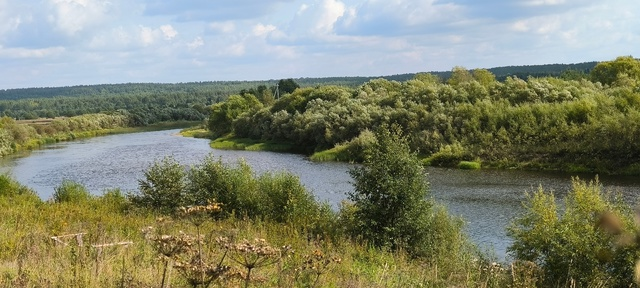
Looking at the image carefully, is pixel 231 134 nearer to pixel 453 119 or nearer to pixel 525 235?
pixel 453 119

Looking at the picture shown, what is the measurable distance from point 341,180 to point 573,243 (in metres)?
28.3

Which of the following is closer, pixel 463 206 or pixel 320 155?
pixel 463 206

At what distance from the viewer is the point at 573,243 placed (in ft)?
48.3

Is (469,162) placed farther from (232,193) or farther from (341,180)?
(232,193)

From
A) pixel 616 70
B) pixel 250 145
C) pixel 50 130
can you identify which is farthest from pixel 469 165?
pixel 50 130

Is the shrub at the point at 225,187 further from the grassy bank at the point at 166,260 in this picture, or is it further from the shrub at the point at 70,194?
the grassy bank at the point at 166,260

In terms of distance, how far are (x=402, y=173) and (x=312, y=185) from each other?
69.7 feet

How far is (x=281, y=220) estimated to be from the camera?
69.5ft

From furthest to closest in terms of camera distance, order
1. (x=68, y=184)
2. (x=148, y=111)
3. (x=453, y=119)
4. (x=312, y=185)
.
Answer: (x=148, y=111)
(x=453, y=119)
(x=312, y=185)
(x=68, y=184)

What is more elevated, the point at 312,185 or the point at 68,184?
the point at 68,184

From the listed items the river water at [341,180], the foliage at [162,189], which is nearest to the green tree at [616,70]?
the river water at [341,180]

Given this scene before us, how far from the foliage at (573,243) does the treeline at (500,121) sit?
96.9ft

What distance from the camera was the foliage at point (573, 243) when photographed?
44.8 feet

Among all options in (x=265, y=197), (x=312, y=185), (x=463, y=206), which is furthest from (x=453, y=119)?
(x=265, y=197)
